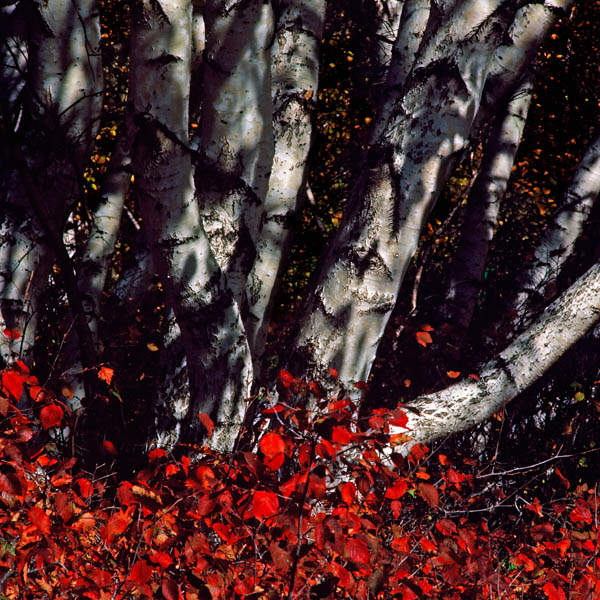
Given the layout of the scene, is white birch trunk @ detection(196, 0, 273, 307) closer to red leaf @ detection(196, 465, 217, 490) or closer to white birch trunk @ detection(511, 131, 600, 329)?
red leaf @ detection(196, 465, 217, 490)

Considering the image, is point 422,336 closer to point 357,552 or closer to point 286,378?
point 286,378

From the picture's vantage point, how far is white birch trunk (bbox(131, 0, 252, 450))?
2035 mm

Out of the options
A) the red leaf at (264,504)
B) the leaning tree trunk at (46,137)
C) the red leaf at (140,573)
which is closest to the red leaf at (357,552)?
the red leaf at (264,504)

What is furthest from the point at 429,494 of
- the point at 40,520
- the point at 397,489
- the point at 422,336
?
the point at 422,336

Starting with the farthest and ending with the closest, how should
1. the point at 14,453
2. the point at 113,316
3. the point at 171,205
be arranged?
the point at 113,316 < the point at 171,205 < the point at 14,453

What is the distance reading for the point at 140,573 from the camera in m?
1.88

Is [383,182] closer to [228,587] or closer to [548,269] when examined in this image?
[228,587]

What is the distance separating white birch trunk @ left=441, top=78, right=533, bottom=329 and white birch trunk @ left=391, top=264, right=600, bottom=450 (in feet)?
6.31

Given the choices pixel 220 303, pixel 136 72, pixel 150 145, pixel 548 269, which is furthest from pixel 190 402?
pixel 548 269

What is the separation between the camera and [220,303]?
2336 mm

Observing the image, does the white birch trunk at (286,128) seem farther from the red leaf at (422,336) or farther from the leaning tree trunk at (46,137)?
the red leaf at (422,336)

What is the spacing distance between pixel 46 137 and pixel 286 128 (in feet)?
3.43

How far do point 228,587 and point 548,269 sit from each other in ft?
10.9

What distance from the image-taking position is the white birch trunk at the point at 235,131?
7.36 ft
